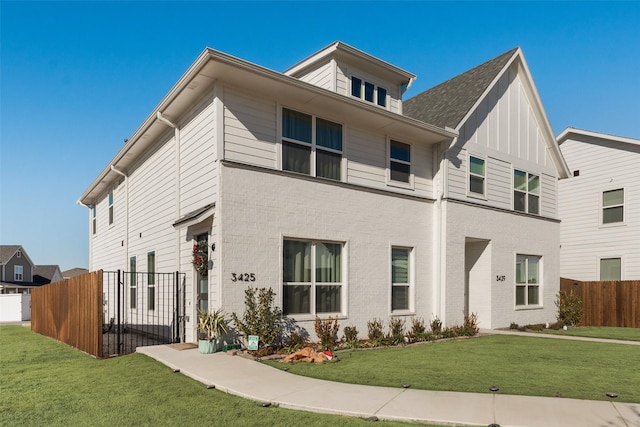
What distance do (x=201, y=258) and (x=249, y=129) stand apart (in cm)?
314

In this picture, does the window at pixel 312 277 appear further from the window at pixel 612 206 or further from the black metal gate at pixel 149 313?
the window at pixel 612 206

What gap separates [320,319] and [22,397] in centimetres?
625

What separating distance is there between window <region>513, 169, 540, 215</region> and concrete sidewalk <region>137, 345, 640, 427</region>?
1174 cm

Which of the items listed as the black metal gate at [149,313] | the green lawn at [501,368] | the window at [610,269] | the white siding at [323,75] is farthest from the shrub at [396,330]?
the window at [610,269]

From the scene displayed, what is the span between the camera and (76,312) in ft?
37.1

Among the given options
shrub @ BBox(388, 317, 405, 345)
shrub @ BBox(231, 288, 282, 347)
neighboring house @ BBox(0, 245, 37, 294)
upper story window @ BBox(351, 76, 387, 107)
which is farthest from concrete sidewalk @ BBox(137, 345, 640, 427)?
neighboring house @ BBox(0, 245, 37, 294)

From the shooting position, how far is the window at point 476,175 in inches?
586

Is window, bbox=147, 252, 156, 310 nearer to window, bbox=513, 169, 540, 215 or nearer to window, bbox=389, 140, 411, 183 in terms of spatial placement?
window, bbox=389, 140, 411, 183

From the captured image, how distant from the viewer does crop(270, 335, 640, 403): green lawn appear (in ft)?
21.9

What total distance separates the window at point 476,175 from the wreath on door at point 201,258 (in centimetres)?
902

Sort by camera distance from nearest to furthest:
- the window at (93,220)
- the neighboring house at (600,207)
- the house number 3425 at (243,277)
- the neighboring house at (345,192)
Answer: the house number 3425 at (243,277) < the neighboring house at (345,192) < the neighboring house at (600,207) < the window at (93,220)

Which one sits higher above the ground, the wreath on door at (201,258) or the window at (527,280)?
the wreath on door at (201,258)

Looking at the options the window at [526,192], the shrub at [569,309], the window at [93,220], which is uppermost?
the window at [526,192]

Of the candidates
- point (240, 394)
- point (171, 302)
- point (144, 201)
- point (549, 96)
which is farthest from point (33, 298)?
point (549, 96)
